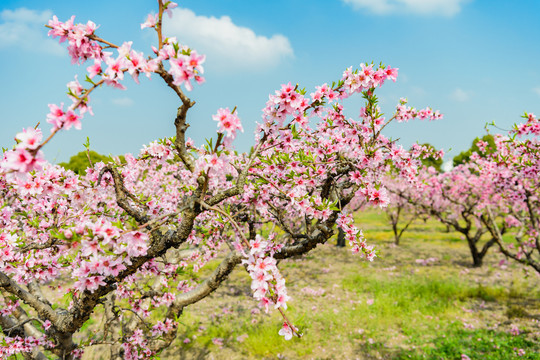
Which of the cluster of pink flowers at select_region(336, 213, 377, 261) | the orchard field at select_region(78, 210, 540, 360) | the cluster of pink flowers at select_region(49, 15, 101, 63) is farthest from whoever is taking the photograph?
the orchard field at select_region(78, 210, 540, 360)

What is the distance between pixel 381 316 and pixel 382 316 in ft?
0.10

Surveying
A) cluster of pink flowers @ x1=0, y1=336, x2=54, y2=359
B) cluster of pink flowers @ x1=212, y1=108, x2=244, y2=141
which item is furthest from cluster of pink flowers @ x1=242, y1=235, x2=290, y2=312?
cluster of pink flowers @ x1=0, y1=336, x2=54, y2=359

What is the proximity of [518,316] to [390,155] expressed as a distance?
834 cm

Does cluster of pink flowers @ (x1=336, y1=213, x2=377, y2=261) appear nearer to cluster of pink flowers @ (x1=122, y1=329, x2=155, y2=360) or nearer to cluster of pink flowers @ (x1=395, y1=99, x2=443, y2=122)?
cluster of pink flowers @ (x1=395, y1=99, x2=443, y2=122)

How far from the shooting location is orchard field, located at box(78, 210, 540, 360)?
7543 mm

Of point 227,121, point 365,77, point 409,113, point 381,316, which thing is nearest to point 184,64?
point 227,121

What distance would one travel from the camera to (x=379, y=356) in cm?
736

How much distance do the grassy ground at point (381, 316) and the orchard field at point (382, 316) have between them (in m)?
0.03

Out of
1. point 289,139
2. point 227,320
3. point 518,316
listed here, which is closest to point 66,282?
point 227,320

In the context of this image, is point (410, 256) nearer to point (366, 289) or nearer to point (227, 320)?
point (366, 289)

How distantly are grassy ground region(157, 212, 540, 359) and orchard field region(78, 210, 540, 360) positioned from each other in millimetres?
26

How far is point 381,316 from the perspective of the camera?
9.37 m

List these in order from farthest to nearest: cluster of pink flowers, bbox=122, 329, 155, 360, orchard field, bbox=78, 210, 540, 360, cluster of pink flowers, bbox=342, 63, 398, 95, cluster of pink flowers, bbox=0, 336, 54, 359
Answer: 1. orchard field, bbox=78, 210, 540, 360
2. cluster of pink flowers, bbox=122, 329, 155, 360
3. cluster of pink flowers, bbox=0, 336, 54, 359
4. cluster of pink flowers, bbox=342, 63, 398, 95

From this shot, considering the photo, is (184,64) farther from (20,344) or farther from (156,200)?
(20,344)
